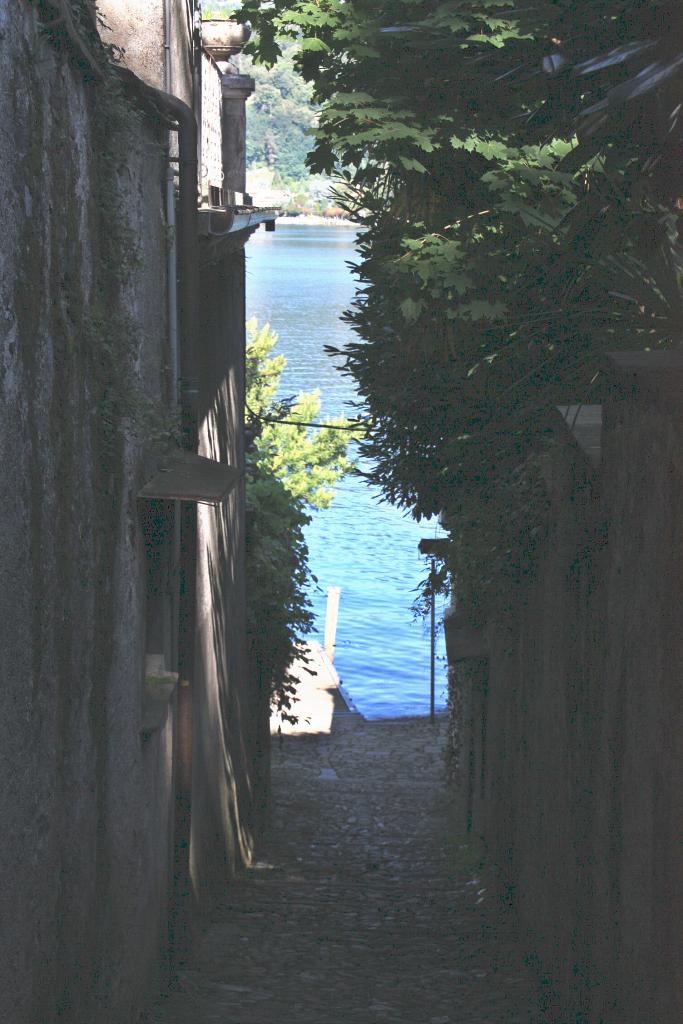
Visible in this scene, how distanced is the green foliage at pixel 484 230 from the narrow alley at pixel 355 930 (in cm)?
283

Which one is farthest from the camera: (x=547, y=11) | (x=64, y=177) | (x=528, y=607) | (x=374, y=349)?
(x=374, y=349)

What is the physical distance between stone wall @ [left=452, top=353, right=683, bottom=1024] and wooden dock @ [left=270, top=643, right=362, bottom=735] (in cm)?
1524

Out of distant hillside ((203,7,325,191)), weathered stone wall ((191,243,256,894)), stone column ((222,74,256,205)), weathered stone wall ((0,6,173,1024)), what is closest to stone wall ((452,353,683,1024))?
weathered stone wall ((0,6,173,1024))

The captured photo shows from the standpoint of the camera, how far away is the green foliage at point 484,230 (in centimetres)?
671

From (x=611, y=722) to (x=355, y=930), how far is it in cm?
457

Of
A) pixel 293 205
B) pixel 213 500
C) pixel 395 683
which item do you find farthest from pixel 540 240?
pixel 293 205

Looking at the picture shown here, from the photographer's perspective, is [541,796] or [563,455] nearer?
[563,455]

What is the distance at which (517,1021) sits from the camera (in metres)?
7.92

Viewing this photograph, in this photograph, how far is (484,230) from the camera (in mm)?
10539

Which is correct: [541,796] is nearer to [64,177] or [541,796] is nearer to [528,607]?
[528,607]

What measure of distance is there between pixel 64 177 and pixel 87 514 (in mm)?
1408

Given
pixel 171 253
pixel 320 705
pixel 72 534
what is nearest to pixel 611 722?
pixel 72 534

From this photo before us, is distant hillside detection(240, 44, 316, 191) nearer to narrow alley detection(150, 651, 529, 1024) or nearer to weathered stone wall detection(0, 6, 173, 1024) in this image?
narrow alley detection(150, 651, 529, 1024)

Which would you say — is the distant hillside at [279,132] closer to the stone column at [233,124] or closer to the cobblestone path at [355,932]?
the cobblestone path at [355,932]
